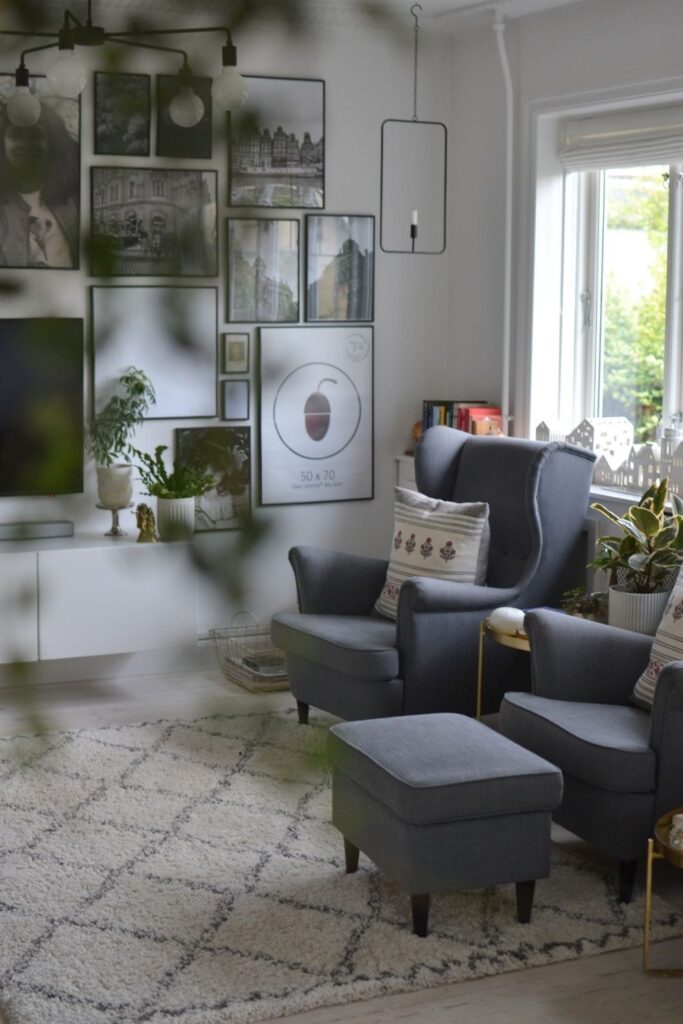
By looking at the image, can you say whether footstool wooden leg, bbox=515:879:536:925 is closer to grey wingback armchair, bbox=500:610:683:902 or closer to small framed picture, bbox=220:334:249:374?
grey wingback armchair, bbox=500:610:683:902

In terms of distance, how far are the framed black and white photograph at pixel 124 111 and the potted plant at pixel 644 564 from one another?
3.23 metres

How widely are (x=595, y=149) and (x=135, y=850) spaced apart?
2.68 metres

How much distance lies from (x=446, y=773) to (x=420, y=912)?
291 mm

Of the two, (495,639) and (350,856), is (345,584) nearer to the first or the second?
(495,639)

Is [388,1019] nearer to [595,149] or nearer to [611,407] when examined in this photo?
[611,407]

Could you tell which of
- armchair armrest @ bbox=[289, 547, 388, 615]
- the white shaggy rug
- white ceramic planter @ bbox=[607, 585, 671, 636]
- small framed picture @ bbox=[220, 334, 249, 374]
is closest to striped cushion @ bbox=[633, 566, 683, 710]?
white ceramic planter @ bbox=[607, 585, 671, 636]

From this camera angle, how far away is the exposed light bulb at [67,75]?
1.16 ft

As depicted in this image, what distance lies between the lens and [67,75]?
354 mm

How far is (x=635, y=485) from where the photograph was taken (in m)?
4.11

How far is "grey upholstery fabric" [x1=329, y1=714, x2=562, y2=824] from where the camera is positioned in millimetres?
2629

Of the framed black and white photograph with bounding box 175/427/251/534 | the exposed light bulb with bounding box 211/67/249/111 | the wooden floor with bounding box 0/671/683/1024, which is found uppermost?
the exposed light bulb with bounding box 211/67/249/111

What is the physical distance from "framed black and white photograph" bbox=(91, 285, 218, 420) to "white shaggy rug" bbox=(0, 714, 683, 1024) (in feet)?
5.91

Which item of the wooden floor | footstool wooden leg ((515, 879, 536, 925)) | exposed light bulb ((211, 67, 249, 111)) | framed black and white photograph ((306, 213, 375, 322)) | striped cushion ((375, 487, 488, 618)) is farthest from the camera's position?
striped cushion ((375, 487, 488, 618))

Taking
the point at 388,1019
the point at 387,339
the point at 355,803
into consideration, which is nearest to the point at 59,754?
the point at 387,339
